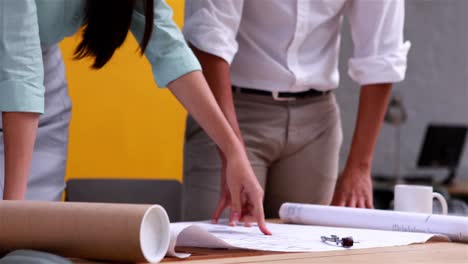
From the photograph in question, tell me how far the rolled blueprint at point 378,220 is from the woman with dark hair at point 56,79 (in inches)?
4.0

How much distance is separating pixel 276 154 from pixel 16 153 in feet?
2.76

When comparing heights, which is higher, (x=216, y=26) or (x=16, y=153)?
(x=216, y=26)

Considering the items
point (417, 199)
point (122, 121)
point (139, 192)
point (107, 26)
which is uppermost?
point (107, 26)

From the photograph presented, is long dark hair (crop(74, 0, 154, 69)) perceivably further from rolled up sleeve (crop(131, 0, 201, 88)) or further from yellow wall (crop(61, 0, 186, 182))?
yellow wall (crop(61, 0, 186, 182))

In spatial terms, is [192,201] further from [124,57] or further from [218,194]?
[124,57]

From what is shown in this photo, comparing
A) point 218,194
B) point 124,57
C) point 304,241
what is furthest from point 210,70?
point 124,57

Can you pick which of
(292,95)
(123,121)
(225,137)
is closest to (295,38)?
(292,95)

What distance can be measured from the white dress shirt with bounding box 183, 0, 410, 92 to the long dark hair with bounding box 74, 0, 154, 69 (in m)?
0.33

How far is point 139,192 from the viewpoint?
249 centimetres

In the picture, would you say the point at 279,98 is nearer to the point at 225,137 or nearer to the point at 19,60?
the point at 225,137

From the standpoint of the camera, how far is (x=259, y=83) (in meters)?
1.93

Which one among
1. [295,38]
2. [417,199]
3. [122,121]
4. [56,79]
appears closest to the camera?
[417,199]

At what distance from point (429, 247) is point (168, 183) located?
1.35 m

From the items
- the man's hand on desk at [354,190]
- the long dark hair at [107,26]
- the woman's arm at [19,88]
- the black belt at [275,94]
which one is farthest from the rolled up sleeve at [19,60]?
the man's hand on desk at [354,190]
